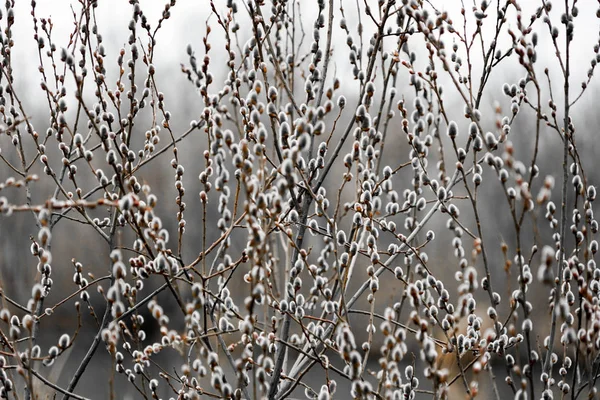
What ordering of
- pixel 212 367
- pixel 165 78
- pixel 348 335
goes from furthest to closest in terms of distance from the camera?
1. pixel 165 78
2. pixel 212 367
3. pixel 348 335

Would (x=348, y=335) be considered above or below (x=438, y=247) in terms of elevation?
below

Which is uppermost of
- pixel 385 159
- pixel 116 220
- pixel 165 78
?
pixel 165 78

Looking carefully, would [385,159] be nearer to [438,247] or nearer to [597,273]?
[438,247]

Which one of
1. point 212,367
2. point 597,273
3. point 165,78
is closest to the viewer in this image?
point 212,367

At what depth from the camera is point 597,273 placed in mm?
1936

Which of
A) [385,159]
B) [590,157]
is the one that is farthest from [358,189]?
[590,157]

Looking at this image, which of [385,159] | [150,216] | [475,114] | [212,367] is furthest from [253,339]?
[385,159]

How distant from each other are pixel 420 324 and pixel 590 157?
14.7m

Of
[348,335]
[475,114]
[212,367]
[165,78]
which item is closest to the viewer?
[348,335]

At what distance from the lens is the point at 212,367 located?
58.9 inches

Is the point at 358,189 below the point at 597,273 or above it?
above

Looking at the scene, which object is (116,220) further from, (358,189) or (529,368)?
(529,368)

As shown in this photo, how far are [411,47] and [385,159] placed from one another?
12.2 m

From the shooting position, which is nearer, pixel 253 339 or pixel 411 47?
pixel 253 339
